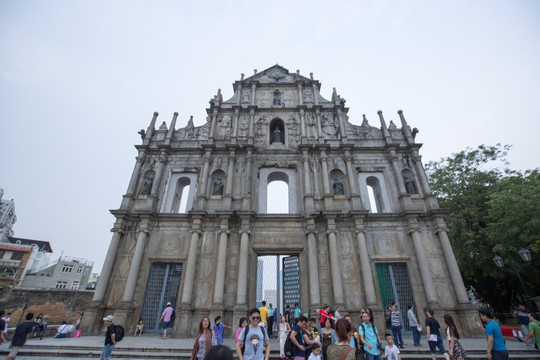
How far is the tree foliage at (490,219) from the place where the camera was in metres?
14.3

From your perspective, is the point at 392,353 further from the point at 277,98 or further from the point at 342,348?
the point at 277,98

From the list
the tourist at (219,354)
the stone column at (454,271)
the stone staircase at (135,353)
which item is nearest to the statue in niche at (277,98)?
the stone column at (454,271)

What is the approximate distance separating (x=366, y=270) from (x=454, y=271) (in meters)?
4.03

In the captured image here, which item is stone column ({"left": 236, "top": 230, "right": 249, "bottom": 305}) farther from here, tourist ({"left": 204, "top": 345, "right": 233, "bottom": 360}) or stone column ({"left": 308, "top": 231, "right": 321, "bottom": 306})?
tourist ({"left": 204, "top": 345, "right": 233, "bottom": 360})

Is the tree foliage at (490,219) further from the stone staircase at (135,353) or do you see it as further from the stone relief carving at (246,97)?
the stone relief carving at (246,97)

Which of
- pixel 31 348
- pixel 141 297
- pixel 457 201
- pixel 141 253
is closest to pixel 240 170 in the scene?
pixel 141 253

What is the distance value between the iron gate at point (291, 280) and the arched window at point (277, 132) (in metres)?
7.54

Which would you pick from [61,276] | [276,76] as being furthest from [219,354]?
[61,276]

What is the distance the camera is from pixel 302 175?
15.2 m

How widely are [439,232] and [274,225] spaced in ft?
26.9

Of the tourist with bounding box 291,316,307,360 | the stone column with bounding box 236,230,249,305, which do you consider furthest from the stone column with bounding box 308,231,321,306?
the tourist with bounding box 291,316,307,360

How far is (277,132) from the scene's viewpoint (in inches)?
683

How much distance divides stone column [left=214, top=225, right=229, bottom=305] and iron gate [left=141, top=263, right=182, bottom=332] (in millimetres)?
2163

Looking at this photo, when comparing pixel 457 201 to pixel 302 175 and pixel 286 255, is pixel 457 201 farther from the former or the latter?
pixel 286 255
